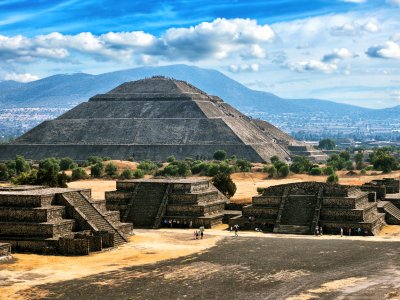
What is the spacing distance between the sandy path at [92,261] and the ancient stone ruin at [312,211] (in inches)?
250

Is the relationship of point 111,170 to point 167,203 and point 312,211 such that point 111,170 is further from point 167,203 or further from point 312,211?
point 312,211

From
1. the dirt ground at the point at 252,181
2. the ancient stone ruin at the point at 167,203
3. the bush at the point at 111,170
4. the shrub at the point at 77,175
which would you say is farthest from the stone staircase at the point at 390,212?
the bush at the point at 111,170

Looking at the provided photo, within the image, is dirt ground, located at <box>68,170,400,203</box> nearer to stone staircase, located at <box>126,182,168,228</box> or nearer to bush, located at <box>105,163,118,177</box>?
bush, located at <box>105,163,118,177</box>

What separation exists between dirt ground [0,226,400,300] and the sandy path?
0.18ft

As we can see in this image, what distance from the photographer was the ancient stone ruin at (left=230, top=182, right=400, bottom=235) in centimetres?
5569

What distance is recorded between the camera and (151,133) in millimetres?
175750

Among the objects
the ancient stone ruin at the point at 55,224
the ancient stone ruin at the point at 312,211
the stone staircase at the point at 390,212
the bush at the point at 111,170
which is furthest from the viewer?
the bush at the point at 111,170

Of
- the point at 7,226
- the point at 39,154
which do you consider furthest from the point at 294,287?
the point at 39,154

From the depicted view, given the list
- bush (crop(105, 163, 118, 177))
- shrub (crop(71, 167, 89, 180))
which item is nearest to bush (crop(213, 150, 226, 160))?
bush (crop(105, 163, 118, 177))

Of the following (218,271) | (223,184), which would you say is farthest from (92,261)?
(223,184)

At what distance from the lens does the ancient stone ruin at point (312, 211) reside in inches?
2192

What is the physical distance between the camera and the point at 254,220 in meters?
58.5

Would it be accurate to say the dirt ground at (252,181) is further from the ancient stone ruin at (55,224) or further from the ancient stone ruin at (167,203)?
the ancient stone ruin at (55,224)

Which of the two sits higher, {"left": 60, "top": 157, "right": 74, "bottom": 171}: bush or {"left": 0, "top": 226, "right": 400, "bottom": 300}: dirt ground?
{"left": 60, "top": 157, "right": 74, "bottom": 171}: bush
